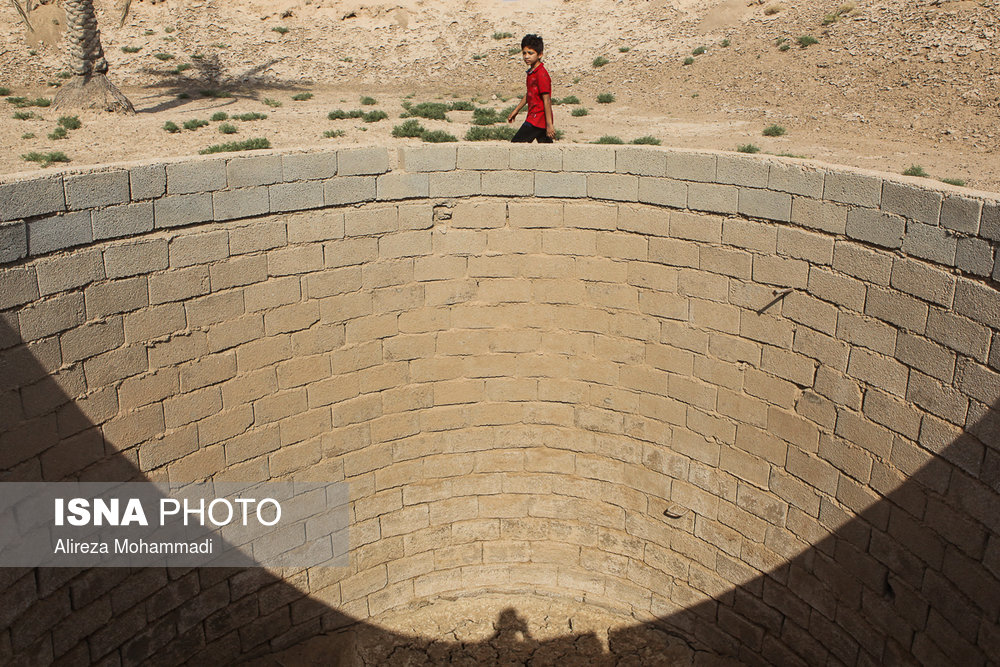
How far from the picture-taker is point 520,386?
8508mm

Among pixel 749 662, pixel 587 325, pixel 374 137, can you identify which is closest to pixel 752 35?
pixel 374 137

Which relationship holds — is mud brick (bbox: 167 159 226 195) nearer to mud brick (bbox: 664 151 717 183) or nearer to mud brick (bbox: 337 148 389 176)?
mud brick (bbox: 337 148 389 176)

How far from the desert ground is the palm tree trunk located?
18.5 inches

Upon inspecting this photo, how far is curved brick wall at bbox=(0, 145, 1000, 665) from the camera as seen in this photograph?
5930 millimetres

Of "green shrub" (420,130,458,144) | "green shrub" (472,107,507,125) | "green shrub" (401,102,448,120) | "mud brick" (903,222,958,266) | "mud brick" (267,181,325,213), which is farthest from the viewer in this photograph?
"green shrub" (401,102,448,120)

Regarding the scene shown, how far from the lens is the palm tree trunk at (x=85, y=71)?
12.4 m

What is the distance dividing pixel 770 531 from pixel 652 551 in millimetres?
1442

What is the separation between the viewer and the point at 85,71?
12.5m

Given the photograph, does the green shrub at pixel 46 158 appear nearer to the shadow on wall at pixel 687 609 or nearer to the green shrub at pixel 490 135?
the shadow on wall at pixel 687 609

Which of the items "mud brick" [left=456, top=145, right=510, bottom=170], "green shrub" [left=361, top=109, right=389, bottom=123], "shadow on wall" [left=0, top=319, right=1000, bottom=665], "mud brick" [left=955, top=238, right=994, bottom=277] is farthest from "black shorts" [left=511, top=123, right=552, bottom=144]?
"shadow on wall" [left=0, top=319, right=1000, bottom=665]

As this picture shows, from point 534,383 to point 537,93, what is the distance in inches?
121

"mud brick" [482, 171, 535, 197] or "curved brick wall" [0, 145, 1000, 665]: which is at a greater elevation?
"mud brick" [482, 171, 535, 197]

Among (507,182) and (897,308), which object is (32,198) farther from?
(897,308)

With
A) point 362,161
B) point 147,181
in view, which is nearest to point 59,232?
point 147,181
